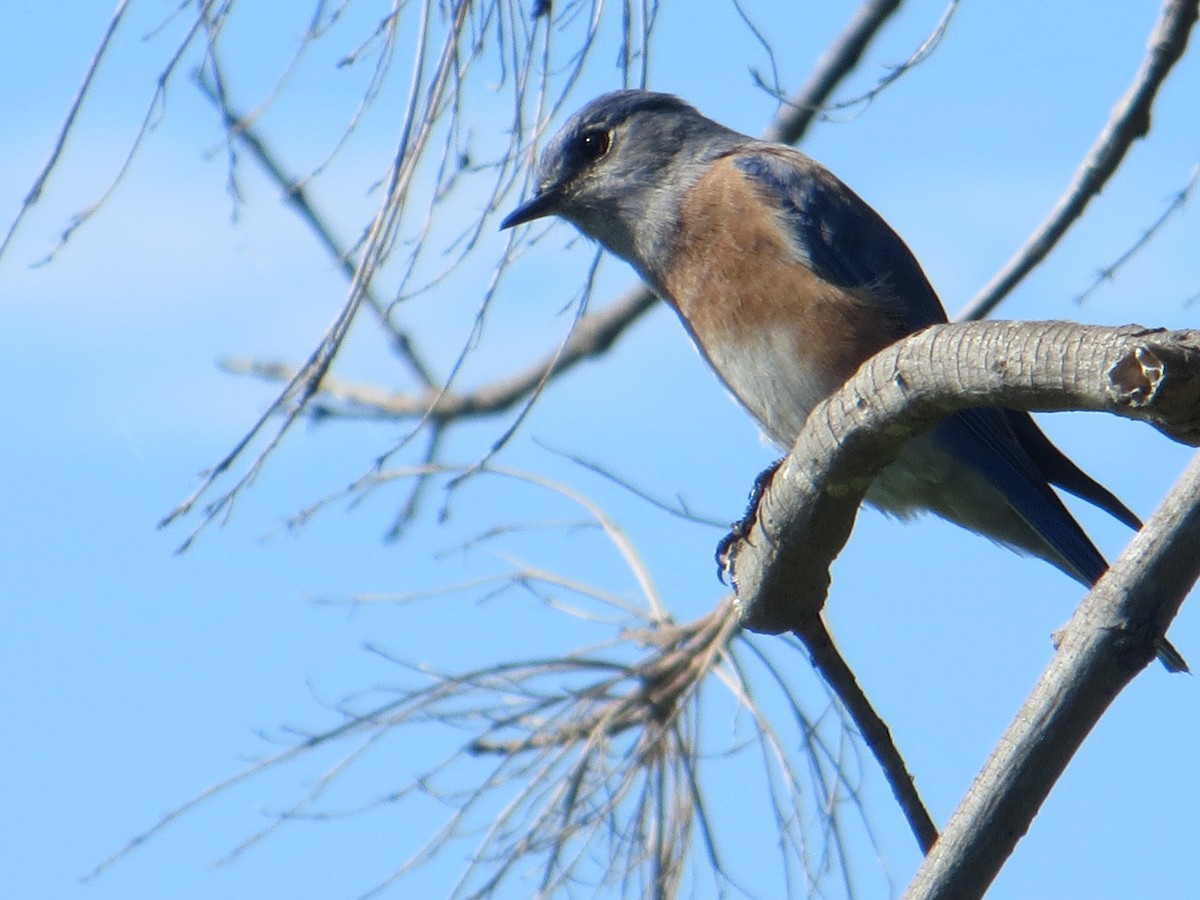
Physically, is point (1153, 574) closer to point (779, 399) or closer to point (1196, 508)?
point (1196, 508)

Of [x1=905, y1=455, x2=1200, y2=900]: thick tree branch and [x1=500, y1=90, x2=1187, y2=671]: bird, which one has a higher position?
[x1=500, y1=90, x2=1187, y2=671]: bird

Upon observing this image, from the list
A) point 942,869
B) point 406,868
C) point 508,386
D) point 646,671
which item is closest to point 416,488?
point 508,386

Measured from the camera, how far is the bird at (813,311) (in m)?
3.87

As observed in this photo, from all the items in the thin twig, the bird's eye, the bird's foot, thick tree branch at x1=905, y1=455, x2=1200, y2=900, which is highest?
the bird's eye

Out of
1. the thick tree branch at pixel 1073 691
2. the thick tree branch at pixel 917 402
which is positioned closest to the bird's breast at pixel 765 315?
the thick tree branch at pixel 917 402

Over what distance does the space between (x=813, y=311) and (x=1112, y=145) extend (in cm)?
90

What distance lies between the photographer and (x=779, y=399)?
3.89 metres

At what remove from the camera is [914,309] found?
13.6 ft

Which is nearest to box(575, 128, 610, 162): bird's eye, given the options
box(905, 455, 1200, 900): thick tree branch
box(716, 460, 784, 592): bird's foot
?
box(716, 460, 784, 592): bird's foot

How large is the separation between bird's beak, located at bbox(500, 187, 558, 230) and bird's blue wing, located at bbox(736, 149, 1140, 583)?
0.58 metres

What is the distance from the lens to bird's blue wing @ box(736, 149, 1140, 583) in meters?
3.91

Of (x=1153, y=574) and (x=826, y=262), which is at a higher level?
(x=826, y=262)

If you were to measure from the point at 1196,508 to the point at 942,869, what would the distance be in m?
0.64

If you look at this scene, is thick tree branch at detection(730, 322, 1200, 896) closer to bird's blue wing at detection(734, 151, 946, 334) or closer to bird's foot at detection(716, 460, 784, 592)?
bird's foot at detection(716, 460, 784, 592)
